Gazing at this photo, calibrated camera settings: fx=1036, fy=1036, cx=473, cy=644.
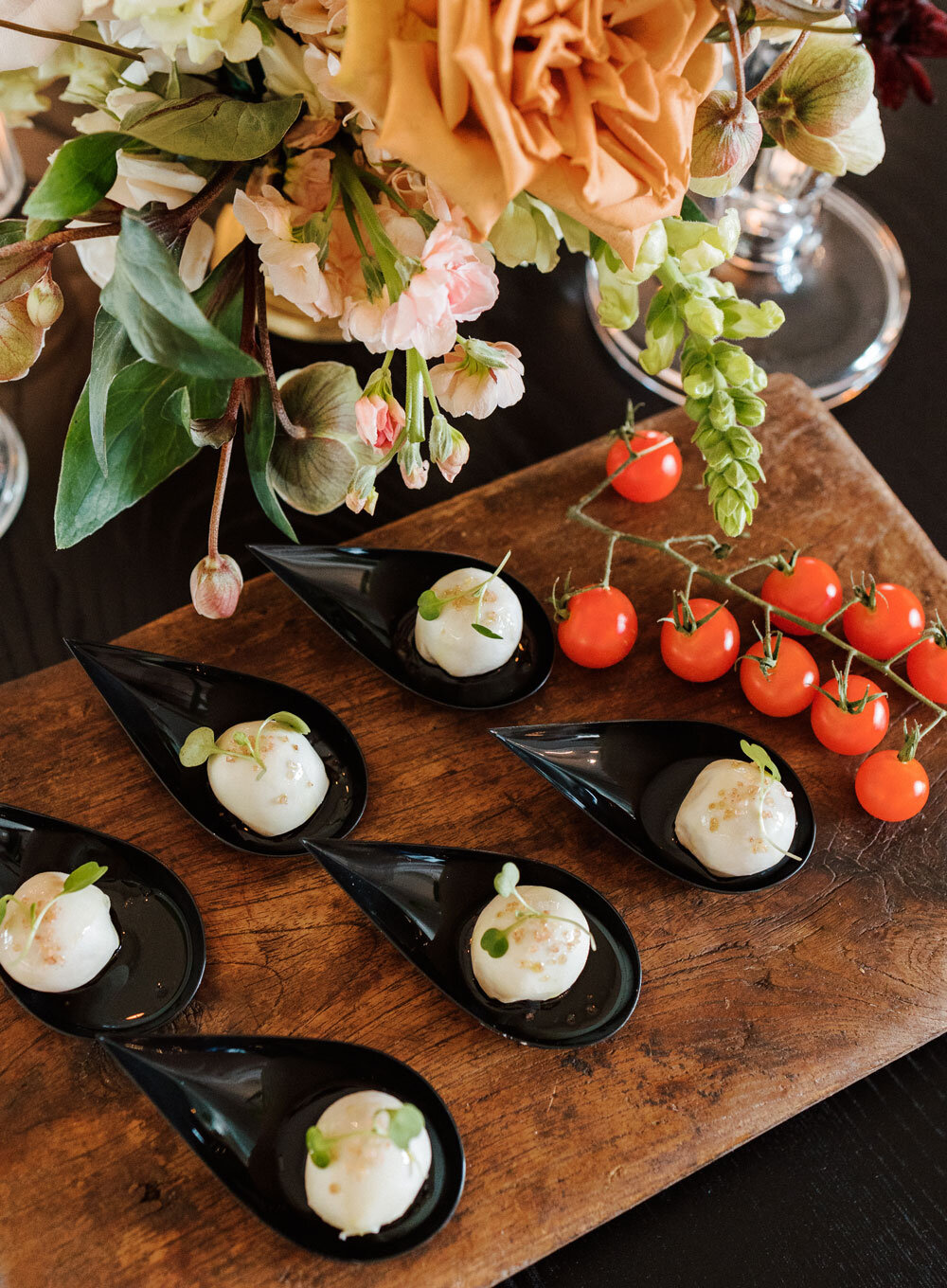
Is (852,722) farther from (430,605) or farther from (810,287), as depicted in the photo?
(810,287)

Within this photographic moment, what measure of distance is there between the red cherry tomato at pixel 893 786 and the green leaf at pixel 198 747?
36cm

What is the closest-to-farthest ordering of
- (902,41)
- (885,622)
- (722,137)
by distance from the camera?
(902,41), (722,137), (885,622)

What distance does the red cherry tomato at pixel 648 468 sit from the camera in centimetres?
65

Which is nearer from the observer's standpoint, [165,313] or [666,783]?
[165,313]

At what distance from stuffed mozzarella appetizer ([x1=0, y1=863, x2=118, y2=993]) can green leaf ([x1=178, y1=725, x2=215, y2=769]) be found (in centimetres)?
7

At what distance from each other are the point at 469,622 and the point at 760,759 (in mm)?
176

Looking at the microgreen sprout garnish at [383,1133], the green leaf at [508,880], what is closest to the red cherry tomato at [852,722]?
the green leaf at [508,880]

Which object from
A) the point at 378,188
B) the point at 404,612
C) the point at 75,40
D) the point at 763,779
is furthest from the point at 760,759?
the point at 75,40

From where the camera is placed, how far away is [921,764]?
0.60 metres

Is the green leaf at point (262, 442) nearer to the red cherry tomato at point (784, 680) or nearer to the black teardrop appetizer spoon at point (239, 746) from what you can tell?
the black teardrop appetizer spoon at point (239, 746)

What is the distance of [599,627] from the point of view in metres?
0.60

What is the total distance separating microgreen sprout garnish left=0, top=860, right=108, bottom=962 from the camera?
1.66 ft

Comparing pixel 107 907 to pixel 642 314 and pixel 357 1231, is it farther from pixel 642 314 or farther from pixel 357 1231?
pixel 642 314

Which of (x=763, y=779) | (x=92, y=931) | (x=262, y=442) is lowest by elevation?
(x=92, y=931)
